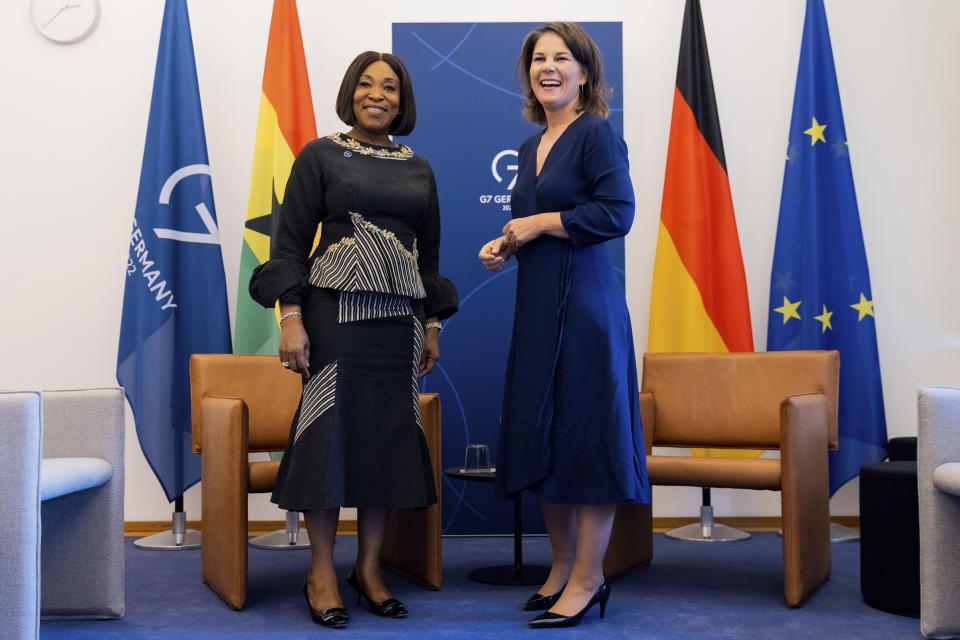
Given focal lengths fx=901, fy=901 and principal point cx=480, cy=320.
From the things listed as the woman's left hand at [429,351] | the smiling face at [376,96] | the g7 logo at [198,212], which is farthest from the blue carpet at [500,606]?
the smiling face at [376,96]

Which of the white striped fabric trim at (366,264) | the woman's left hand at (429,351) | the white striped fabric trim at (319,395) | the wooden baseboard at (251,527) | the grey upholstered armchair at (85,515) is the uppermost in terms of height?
the white striped fabric trim at (366,264)

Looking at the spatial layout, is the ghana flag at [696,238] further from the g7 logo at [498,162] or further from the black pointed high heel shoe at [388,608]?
the black pointed high heel shoe at [388,608]

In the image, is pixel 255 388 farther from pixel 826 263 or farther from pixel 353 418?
pixel 826 263

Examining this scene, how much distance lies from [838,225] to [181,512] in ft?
10.2

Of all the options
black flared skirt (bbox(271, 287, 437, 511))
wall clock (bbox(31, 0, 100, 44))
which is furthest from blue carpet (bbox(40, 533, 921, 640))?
wall clock (bbox(31, 0, 100, 44))

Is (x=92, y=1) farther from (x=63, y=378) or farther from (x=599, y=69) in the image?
(x=599, y=69)

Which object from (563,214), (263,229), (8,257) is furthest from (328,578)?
(8,257)

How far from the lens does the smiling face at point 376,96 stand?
268cm

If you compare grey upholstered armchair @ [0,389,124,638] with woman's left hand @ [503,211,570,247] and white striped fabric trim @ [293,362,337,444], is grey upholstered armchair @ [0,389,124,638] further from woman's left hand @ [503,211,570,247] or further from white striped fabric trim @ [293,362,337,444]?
woman's left hand @ [503,211,570,247]

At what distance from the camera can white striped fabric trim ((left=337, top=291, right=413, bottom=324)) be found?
2.59 metres

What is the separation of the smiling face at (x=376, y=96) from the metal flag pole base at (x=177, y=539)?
201 cm

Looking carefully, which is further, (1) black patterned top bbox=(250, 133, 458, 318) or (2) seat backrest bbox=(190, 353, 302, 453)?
(2) seat backrest bbox=(190, 353, 302, 453)

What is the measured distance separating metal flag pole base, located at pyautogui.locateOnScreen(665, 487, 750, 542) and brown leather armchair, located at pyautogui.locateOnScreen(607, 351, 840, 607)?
1.90ft

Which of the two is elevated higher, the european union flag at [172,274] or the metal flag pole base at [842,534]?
the european union flag at [172,274]
